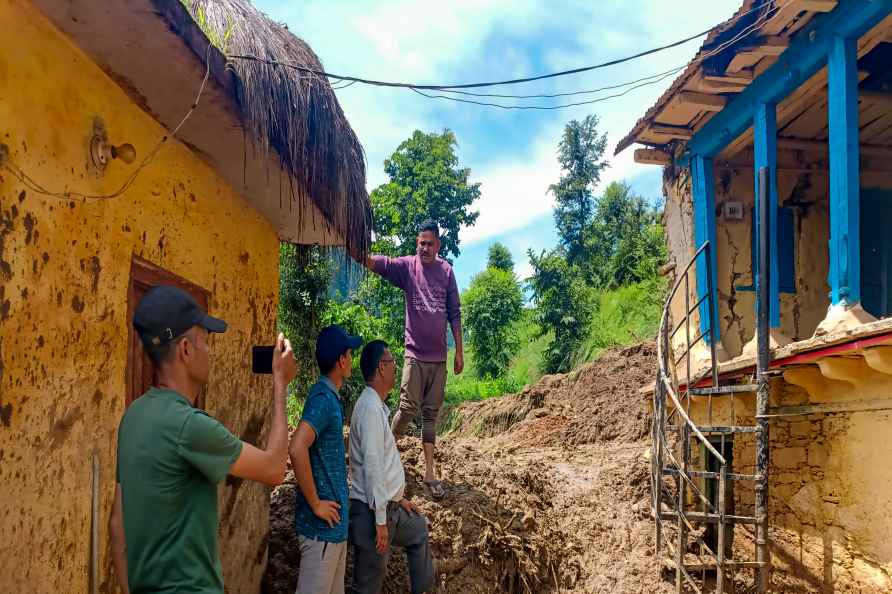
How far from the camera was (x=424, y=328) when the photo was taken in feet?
18.7

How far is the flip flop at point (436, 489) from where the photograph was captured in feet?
19.6

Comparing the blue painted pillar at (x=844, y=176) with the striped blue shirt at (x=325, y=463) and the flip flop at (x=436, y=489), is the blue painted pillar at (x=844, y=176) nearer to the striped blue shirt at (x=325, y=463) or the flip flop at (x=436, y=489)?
the flip flop at (x=436, y=489)

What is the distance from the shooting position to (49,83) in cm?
260

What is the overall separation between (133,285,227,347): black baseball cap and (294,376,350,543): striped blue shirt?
4.93 ft

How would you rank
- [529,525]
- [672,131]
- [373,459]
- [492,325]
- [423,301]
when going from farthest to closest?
[492,325] < [672,131] < [529,525] < [423,301] < [373,459]

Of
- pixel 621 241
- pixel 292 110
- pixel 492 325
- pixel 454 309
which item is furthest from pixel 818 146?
pixel 621 241

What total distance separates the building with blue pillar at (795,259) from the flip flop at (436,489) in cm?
210

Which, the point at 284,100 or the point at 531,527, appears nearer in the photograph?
the point at 284,100

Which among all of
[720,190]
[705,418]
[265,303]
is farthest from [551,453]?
[265,303]

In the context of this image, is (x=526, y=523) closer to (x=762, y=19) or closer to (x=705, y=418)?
(x=705, y=418)

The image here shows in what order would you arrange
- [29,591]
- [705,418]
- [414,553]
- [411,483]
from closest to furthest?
[29,591], [414,553], [411,483], [705,418]

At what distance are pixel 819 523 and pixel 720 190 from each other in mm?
3976

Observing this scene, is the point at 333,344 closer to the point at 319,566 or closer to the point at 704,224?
the point at 319,566

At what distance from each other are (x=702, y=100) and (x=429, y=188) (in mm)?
18649
